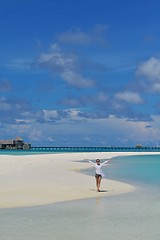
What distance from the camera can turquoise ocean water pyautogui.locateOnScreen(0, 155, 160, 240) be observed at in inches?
448

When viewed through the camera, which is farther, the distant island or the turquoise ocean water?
the distant island

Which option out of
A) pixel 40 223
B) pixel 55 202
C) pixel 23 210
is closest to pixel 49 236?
pixel 40 223

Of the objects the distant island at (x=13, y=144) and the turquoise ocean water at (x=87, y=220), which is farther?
the distant island at (x=13, y=144)

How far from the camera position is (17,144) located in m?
171

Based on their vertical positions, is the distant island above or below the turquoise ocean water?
above

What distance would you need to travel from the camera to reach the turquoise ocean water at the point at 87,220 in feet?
37.3

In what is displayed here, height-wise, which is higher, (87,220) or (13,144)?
(13,144)

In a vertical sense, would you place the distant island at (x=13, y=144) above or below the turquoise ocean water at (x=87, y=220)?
above

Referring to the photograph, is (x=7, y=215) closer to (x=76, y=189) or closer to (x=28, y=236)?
(x=28, y=236)

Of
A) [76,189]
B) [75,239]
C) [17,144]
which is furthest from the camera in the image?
[17,144]

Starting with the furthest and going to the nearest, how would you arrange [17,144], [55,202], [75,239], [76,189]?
[17,144], [76,189], [55,202], [75,239]

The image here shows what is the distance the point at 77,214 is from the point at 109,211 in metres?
1.24

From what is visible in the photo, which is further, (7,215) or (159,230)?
(7,215)

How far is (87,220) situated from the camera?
43.9ft
